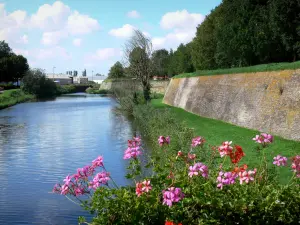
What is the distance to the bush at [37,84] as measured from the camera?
61531 millimetres

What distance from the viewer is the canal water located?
9.04 m

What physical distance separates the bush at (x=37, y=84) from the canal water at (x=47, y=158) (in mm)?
34910

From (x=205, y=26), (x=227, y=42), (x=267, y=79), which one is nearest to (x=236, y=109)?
(x=267, y=79)

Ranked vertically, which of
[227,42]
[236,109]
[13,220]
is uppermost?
[227,42]

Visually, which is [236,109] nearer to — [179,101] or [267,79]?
[267,79]

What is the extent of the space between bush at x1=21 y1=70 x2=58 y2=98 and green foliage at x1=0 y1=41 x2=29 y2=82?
5.77 m

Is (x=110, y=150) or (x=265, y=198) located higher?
(x=265, y=198)

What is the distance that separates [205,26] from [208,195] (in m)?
27.8

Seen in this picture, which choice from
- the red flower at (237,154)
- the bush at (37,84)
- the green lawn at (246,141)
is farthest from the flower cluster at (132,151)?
the bush at (37,84)

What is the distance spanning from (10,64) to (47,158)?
187 ft

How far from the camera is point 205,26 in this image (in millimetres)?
30750

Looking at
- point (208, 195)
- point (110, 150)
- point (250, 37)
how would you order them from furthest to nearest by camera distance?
1. point (250, 37)
2. point (110, 150)
3. point (208, 195)

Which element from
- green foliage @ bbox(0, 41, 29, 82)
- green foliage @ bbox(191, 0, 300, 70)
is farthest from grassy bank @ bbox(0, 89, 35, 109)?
green foliage @ bbox(191, 0, 300, 70)

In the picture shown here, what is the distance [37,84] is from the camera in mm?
63125
